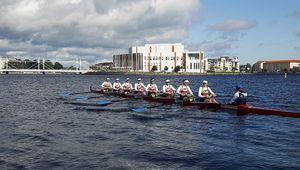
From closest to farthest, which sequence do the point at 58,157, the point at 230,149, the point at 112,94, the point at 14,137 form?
the point at 58,157 → the point at 230,149 → the point at 14,137 → the point at 112,94

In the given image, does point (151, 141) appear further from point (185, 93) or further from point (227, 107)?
point (185, 93)

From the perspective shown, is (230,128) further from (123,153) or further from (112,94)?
(112,94)

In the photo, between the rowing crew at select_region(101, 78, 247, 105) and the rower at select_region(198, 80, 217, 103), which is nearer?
the rowing crew at select_region(101, 78, 247, 105)

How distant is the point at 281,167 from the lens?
14.8 m

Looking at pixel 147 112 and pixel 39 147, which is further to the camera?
pixel 147 112

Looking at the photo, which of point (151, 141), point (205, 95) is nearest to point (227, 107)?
point (205, 95)

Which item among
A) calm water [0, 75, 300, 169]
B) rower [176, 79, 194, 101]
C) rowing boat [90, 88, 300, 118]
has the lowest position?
calm water [0, 75, 300, 169]

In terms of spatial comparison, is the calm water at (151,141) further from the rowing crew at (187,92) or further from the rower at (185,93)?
the rower at (185,93)

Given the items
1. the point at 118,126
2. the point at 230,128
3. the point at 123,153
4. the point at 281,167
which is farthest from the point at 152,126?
A: the point at 281,167

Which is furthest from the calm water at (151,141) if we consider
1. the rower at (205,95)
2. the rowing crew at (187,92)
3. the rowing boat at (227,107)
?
the rower at (205,95)

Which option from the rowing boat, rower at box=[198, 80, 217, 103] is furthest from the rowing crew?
the rowing boat

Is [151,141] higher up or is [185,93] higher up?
[185,93]

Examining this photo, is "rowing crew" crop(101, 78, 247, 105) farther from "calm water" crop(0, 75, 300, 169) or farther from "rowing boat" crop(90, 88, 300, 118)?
"calm water" crop(0, 75, 300, 169)

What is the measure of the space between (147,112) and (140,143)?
11.3 meters
